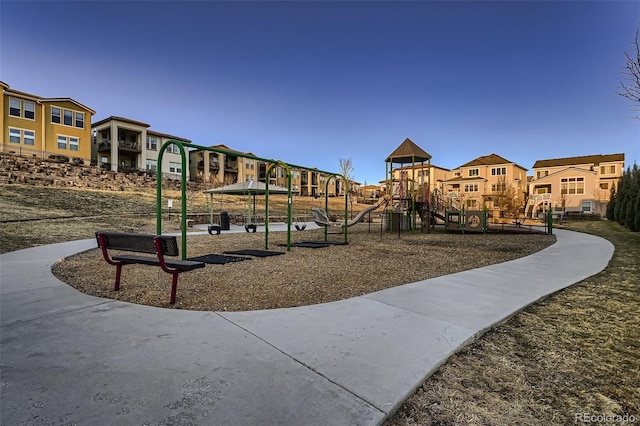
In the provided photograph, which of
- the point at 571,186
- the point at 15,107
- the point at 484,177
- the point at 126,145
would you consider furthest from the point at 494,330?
the point at 484,177

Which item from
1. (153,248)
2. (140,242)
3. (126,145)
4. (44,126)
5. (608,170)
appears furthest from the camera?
(608,170)

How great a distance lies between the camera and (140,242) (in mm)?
4789

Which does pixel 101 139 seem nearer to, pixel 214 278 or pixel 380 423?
pixel 214 278

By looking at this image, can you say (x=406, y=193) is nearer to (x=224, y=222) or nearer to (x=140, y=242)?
(x=224, y=222)

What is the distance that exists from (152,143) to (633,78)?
5153 centimetres

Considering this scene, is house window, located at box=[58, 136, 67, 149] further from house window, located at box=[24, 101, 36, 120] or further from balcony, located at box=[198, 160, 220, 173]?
balcony, located at box=[198, 160, 220, 173]

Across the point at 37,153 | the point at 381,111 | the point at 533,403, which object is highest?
the point at 381,111

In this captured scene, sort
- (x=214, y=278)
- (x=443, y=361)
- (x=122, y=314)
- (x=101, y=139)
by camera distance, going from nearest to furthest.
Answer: (x=443, y=361), (x=122, y=314), (x=214, y=278), (x=101, y=139)

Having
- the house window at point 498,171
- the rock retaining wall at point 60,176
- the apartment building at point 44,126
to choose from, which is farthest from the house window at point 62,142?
the house window at point 498,171

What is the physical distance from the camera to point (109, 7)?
1322cm

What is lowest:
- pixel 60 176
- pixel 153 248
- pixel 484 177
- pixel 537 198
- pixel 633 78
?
pixel 153 248

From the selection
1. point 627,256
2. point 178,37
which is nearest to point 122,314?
point 627,256

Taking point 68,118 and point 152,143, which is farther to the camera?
point 152,143

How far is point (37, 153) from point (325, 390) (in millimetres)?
45089
